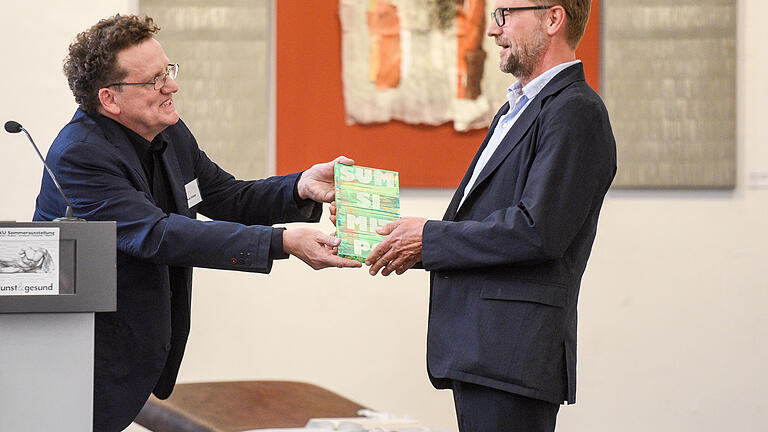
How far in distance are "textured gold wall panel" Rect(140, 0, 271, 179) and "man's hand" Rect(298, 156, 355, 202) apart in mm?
1449

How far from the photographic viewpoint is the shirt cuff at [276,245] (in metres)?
2.42

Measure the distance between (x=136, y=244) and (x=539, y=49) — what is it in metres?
1.14

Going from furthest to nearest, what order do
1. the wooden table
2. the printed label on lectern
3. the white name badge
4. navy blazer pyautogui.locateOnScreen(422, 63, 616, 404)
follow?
the wooden table
the white name badge
navy blazer pyautogui.locateOnScreen(422, 63, 616, 404)
the printed label on lectern

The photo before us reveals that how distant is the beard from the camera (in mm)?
2307

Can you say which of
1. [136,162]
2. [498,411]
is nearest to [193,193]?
[136,162]

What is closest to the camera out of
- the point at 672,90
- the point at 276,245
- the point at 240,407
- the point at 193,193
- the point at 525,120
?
the point at 525,120

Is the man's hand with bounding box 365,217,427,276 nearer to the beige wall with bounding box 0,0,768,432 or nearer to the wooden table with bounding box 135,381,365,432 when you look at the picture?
the wooden table with bounding box 135,381,365,432

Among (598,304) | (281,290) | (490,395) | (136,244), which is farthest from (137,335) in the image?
(598,304)

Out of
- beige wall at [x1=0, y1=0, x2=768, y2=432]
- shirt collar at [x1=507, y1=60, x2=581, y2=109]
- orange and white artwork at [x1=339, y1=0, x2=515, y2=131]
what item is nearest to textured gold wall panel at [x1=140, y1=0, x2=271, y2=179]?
orange and white artwork at [x1=339, y1=0, x2=515, y2=131]

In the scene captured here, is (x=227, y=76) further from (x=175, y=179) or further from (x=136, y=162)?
(x=136, y=162)

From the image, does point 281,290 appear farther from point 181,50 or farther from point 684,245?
point 684,245

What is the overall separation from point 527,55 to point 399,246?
588 mm

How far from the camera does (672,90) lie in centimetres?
455

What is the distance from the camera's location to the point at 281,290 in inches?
176
